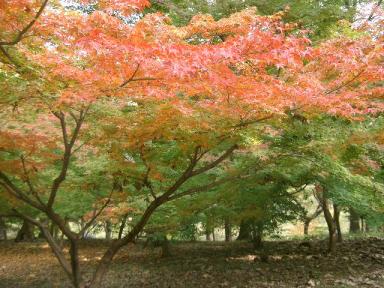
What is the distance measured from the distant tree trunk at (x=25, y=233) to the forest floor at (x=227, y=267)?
4.59 m

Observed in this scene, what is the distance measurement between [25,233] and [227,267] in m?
13.0

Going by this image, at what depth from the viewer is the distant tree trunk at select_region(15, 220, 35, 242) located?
61.2ft

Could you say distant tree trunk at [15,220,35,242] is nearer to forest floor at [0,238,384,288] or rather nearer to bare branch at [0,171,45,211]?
forest floor at [0,238,384,288]

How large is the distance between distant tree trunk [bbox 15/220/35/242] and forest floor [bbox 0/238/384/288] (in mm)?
4586

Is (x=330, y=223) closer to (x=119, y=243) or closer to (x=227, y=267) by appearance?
(x=227, y=267)

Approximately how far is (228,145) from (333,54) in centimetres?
269

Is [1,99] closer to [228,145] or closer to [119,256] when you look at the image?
[228,145]

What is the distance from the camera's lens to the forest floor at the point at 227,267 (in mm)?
8883

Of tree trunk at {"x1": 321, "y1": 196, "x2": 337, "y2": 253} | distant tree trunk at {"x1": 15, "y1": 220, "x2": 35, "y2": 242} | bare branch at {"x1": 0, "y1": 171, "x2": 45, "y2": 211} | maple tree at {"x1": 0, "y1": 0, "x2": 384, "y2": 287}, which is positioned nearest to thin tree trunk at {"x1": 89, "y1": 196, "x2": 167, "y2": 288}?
maple tree at {"x1": 0, "y1": 0, "x2": 384, "y2": 287}

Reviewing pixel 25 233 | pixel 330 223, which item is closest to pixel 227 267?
pixel 330 223

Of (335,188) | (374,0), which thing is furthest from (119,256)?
(374,0)

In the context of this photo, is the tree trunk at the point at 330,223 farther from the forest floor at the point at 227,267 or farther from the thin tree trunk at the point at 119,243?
the thin tree trunk at the point at 119,243

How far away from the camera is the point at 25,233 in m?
19.6

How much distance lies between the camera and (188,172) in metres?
6.50
